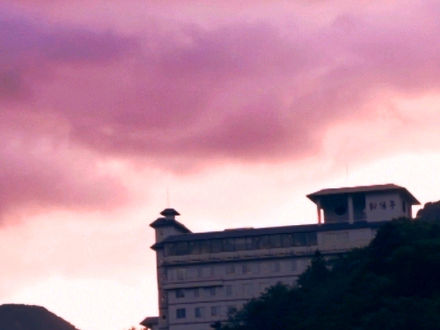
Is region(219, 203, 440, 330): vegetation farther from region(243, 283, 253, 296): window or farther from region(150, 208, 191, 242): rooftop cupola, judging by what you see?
region(150, 208, 191, 242): rooftop cupola

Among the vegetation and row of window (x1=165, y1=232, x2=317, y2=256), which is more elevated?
row of window (x1=165, y1=232, x2=317, y2=256)

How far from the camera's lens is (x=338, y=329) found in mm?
99062

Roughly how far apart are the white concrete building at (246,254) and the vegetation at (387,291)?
5682 cm

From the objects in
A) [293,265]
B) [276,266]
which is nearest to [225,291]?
[276,266]

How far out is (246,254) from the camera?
Result: 184000mm

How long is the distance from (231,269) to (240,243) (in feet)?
11.5

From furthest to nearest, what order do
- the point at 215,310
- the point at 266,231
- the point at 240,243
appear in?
1. the point at 240,243
2. the point at 215,310
3. the point at 266,231

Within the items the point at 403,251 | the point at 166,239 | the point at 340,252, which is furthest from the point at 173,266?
the point at 403,251

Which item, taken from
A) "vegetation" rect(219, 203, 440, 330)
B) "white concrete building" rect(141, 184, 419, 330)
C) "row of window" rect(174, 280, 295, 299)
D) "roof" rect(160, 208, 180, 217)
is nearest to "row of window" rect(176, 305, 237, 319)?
"white concrete building" rect(141, 184, 419, 330)

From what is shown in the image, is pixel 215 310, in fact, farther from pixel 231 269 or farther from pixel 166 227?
pixel 166 227

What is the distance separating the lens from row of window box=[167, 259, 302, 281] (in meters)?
183

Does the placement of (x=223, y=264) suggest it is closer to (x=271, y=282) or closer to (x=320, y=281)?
(x=271, y=282)

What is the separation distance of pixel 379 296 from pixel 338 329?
4003 millimetres

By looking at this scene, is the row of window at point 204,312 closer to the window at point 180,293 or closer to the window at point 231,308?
the window at point 231,308
